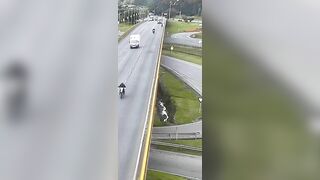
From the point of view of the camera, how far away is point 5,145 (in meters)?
1.64

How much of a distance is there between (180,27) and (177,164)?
696mm

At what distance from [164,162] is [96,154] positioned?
1.11 feet

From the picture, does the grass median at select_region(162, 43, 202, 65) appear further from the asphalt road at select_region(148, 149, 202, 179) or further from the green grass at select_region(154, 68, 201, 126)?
the asphalt road at select_region(148, 149, 202, 179)

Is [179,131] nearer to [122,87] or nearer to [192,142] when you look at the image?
[192,142]

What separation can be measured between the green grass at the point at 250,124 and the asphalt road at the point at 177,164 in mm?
60

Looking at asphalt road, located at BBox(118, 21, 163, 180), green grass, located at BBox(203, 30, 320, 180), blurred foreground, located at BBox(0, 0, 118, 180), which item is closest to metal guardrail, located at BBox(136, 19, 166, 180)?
asphalt road, located at BBox(118, 21, 163, 180)

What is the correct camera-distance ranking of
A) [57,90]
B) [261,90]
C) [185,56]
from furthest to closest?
[185,56], [261,90], [57,90]

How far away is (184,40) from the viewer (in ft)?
6.70

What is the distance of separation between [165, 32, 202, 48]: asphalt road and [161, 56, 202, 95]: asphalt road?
0.09 m

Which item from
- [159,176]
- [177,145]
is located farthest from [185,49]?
[159,176]

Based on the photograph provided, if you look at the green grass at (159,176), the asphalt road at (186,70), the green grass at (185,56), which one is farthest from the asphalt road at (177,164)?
the green grass at (185,56)

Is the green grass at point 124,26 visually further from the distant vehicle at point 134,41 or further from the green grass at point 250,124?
the green grass at point 250,124

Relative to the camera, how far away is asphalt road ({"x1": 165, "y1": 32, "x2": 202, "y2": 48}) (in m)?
2.02

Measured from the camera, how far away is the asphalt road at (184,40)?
2.02 meters
